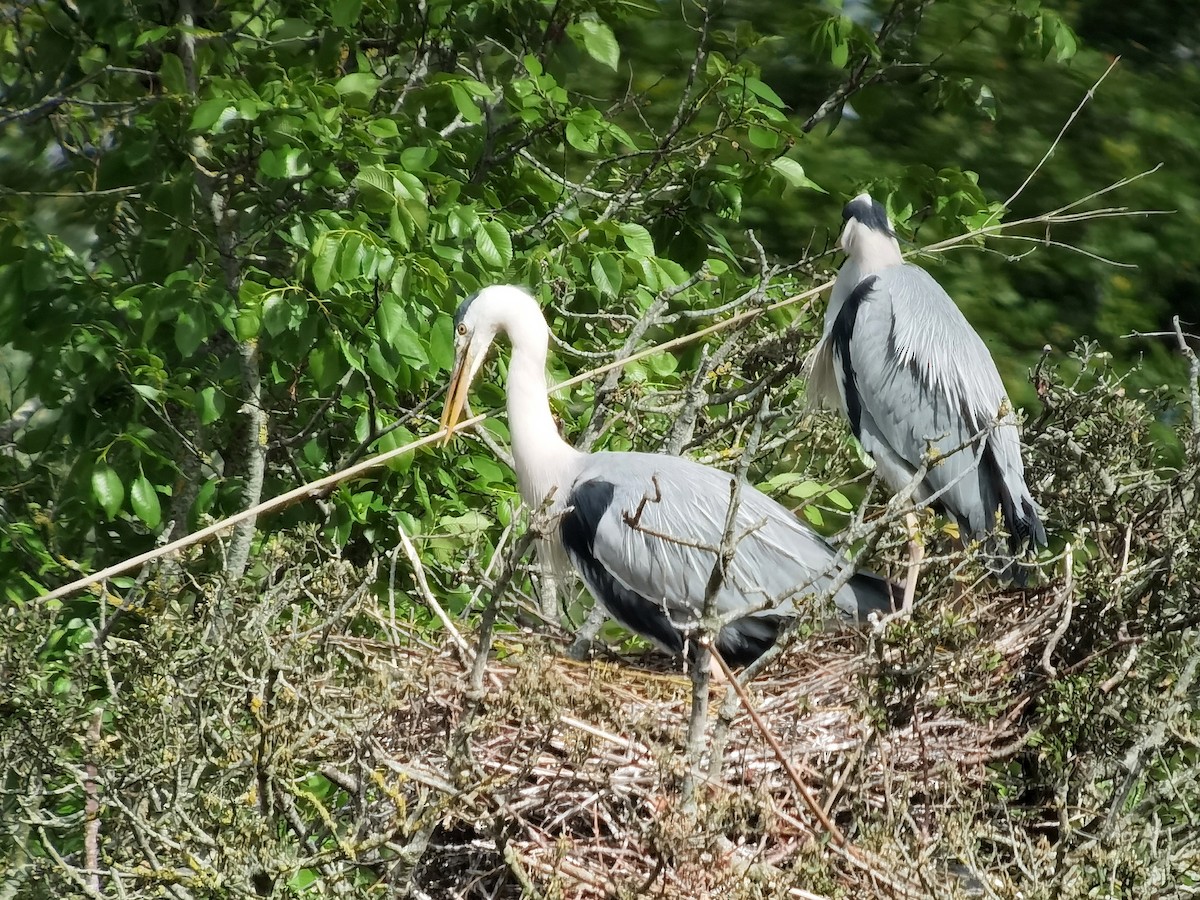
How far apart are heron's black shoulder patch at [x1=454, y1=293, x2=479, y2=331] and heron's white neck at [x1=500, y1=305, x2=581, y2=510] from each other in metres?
0.13

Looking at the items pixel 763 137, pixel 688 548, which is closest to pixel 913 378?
pixel 763 137

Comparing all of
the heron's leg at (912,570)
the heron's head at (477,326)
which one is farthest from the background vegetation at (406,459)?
the heron's leg at (912,570)

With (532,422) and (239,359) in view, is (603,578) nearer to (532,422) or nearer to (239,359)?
(532,422)

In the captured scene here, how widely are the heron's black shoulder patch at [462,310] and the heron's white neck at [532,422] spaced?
0.13m

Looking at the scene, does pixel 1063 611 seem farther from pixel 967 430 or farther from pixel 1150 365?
pixel 1150 365

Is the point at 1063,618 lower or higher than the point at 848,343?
higher

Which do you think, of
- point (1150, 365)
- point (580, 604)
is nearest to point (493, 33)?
point (580, 604)

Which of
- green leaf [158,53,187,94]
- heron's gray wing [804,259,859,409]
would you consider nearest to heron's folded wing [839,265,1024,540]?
heron's gray wing [804,259,859,409]

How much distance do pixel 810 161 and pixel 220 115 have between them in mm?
4377

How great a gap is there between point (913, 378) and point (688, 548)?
125 centimetres

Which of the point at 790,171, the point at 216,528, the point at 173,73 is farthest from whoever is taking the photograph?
the point at 790,171

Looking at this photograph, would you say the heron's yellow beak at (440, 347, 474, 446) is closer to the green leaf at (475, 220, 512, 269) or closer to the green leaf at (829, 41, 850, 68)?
the green leaf at (475, 220, 512, 269)

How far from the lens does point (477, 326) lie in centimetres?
487

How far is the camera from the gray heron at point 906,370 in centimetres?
528
